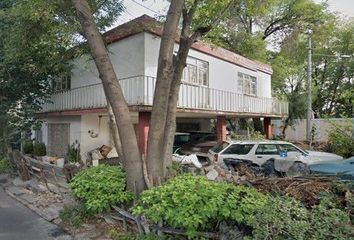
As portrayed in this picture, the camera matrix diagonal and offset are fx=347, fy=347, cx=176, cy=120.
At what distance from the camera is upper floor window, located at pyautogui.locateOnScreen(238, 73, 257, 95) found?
64.5 feet

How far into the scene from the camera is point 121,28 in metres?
13.9

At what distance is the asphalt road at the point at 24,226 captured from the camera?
A: 6598 mm

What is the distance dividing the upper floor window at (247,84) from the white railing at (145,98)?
3.25 feet

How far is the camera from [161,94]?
6816 millimetres

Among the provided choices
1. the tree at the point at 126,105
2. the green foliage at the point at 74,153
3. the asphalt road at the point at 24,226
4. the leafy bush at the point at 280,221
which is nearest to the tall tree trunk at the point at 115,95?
the tree at the point at 126,105

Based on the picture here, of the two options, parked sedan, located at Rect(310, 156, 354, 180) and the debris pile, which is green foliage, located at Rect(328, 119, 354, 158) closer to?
parked sedan, located at Rect(310, 156, 354, 180)

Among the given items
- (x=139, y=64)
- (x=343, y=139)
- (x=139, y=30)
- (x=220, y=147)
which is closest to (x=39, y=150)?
(x=139, y=64)

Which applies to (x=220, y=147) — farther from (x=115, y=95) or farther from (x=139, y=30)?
(x=115, y=95)

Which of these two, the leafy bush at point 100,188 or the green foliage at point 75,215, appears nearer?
the leafy bush at point 100,188

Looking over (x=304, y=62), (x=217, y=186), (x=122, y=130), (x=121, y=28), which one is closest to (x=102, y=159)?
(x=121, y=28)

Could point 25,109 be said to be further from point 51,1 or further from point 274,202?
point 274,202

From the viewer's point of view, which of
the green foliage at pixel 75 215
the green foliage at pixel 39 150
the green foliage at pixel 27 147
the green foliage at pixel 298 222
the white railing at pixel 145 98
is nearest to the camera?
the green foliage at pixel 298 222

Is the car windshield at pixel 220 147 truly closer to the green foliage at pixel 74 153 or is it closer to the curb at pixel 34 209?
the green foliage at pixel 74 153

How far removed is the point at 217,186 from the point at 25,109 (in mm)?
12689
